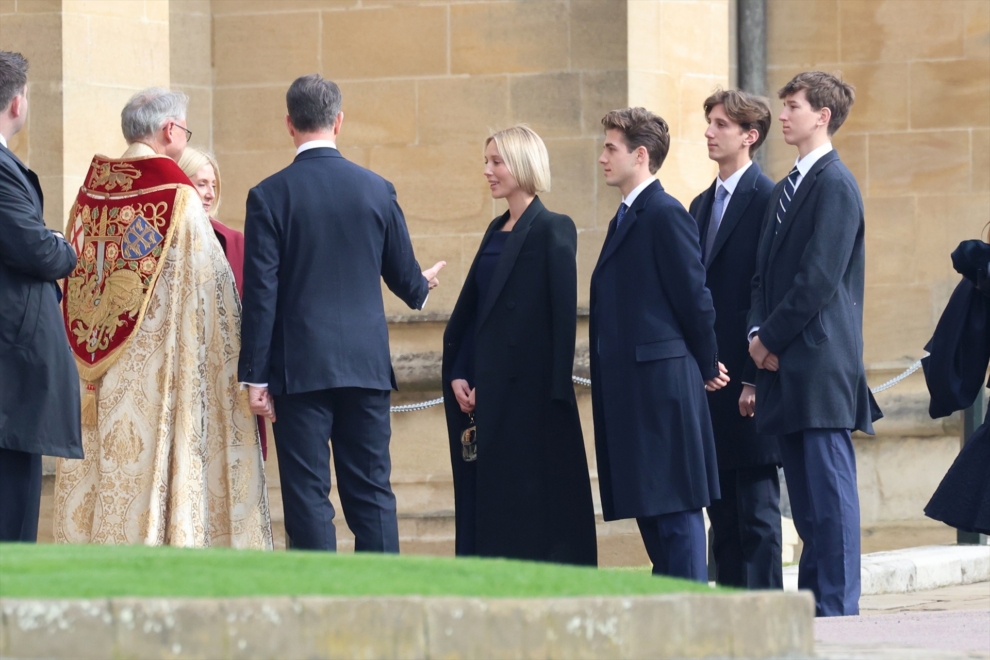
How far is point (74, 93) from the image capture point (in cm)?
834

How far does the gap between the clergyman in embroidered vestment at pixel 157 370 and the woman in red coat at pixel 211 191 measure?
23.3 inches

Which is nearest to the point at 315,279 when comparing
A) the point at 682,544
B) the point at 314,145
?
the point at 314,145

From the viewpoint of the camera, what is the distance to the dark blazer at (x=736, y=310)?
20.7ft

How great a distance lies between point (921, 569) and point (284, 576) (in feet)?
16.6

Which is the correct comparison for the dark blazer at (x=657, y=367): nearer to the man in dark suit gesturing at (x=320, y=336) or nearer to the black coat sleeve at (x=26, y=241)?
the man in dark suit gesturing at (x=320, y=336)

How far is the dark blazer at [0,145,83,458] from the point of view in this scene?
213 inches

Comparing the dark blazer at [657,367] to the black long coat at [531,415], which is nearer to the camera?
the dark blazer at [657,367]

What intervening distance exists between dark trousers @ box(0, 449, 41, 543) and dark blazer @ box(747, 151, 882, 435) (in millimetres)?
2302

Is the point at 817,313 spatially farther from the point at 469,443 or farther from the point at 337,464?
the point at 337,464

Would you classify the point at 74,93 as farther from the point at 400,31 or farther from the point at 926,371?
the point at 926,371

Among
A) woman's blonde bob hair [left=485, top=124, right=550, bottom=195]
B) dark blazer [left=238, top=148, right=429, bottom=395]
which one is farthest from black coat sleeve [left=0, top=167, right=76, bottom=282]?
woman's blonde bob hair [left=485, top=124, right=550, bottom=195]

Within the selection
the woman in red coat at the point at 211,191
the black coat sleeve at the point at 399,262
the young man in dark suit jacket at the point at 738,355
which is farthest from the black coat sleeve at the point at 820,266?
the woman in red coat at the point at 211,191

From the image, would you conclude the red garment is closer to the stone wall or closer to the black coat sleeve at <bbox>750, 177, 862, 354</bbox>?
the black coat sleeve at <bbox>750, 177, 862, 354</bbox>

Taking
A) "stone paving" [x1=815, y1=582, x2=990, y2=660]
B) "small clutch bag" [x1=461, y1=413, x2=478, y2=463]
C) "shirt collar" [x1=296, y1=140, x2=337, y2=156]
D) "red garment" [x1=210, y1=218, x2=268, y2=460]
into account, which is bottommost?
"stone paving" [x1=815, y1=582, x2=990, y2=660]
